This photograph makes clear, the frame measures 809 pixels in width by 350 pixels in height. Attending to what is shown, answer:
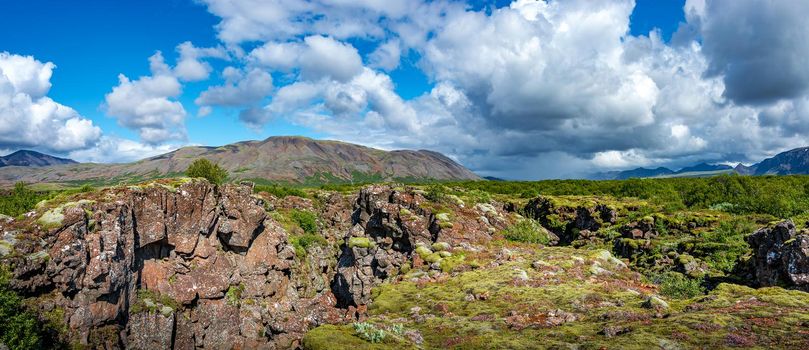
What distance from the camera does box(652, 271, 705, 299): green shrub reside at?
29.6 m

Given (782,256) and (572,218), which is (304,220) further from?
(782,256)

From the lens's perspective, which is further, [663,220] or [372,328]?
[663,220]

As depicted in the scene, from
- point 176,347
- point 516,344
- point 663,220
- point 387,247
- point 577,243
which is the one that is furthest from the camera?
point 577,243

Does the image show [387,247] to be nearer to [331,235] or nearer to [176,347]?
[176,347]

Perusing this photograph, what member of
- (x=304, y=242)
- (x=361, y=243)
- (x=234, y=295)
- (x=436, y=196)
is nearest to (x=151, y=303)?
(x=234, y=295)

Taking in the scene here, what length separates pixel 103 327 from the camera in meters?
34.9

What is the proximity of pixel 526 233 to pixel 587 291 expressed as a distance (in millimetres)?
25299

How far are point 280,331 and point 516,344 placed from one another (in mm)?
36689

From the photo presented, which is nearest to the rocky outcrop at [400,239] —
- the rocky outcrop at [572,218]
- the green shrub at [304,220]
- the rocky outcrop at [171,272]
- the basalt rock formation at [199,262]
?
the basalt rock formation at [199,262]

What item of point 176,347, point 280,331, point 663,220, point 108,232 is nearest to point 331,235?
point 280,331

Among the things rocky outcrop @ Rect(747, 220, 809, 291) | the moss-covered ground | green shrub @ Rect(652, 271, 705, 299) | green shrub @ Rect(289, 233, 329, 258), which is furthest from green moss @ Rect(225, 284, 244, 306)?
rocky outcrop @ Rect(747, 220, 809, 291)

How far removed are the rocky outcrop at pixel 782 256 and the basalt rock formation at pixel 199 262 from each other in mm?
23840

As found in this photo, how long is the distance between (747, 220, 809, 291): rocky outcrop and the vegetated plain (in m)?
0.96

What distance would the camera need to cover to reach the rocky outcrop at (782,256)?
26.7 meters
